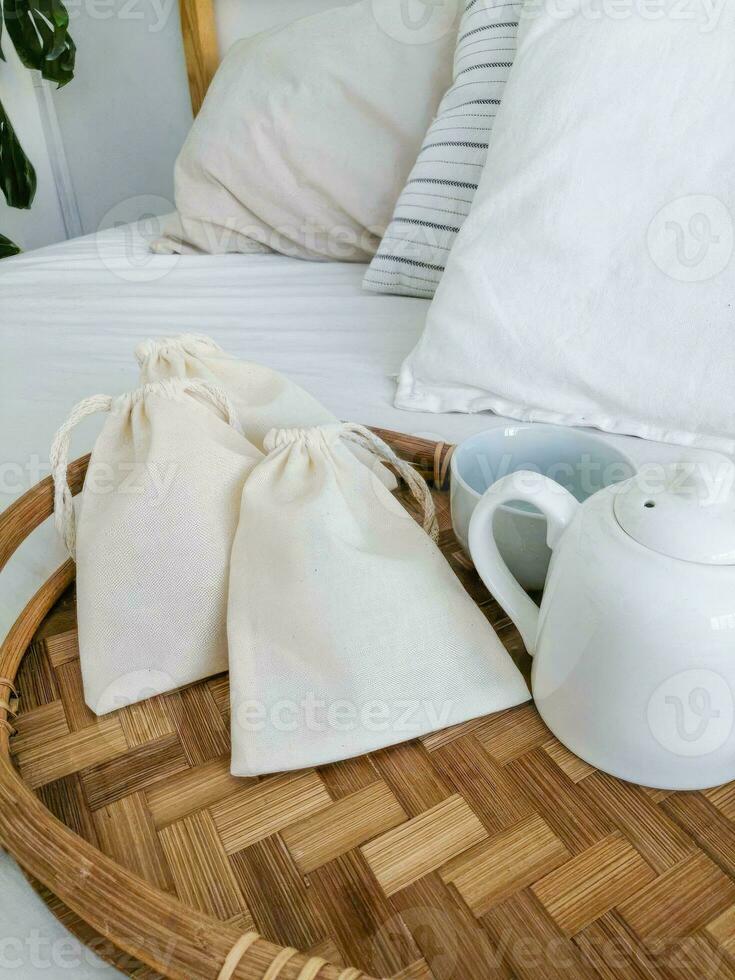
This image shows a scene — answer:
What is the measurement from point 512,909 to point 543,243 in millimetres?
520

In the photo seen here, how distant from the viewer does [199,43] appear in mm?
1526

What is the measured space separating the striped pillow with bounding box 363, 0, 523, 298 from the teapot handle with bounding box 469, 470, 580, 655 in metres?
0.60

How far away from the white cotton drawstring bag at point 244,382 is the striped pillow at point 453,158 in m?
0.44

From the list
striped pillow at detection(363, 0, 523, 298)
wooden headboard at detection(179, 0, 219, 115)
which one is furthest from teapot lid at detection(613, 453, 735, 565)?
wooden headboard at detection(179, 0, 219, 115)

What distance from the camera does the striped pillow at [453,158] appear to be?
870 mm

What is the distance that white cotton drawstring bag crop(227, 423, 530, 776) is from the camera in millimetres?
383

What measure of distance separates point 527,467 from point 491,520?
0.14m

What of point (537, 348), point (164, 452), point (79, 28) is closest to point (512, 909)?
point (164, 452)

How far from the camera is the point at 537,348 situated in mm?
647

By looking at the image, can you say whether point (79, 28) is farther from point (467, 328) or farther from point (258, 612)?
point (258, 612)

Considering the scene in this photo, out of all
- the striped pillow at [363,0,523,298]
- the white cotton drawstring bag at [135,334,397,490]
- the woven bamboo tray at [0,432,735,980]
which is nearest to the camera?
the woven bamboo tray at [0,432,735,980]

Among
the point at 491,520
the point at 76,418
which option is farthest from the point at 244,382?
the point at 491,520

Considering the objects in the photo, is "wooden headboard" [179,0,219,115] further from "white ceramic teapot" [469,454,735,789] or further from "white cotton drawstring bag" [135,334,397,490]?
"white ceramic teapot" [469,454,735,789]

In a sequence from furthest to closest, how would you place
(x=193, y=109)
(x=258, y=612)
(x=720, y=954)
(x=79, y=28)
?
(x=79, y=28), (x=193, y=109), (x=258, y=612), (x=720, y=954)
